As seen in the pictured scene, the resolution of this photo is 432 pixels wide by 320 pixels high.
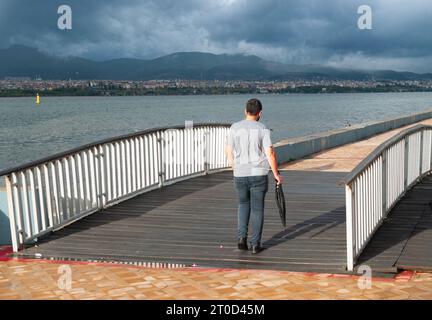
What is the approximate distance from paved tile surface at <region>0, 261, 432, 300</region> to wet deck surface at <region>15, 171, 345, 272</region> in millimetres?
385


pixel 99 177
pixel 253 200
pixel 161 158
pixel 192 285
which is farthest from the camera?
pixel 161 158

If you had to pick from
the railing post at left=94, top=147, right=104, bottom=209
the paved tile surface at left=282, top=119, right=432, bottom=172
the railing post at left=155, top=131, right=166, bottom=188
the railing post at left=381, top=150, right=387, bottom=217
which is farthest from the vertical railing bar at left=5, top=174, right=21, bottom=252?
the paved tile surface at left=282, top=119, right=432, bottom=172

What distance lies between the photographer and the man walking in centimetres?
768

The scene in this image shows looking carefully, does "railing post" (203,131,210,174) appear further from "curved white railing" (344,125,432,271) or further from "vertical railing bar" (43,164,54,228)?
"vertical railing bar" (43,164,54,228)

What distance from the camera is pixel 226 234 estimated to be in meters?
8.96

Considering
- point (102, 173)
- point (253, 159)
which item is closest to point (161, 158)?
point (102, 173)

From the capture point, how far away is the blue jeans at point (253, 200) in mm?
7781

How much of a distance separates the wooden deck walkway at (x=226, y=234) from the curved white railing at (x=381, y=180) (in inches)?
8.2

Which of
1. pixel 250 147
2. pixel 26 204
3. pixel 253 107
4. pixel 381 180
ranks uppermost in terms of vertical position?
pixel 253 107

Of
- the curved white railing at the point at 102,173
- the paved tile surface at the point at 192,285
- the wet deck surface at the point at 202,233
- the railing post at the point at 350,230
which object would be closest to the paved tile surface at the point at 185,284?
the paved tile surface at the point at 192,285

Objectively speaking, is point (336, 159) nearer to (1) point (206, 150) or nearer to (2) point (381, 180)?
(1) point (206, 150)

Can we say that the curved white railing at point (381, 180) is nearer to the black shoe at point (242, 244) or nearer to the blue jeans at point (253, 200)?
the blue jeans at point (253, 200)

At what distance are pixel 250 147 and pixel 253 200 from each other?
68 cm
